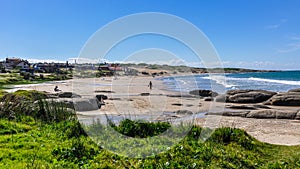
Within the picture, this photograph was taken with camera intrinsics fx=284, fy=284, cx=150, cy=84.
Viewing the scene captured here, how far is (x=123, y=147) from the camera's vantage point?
25.3ft

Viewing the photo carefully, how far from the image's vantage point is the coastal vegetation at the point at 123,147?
670cm

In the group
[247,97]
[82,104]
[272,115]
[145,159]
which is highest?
[145,159]

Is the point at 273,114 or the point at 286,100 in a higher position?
the point at 286,100

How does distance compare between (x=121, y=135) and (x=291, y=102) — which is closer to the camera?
(x=121, y=135)

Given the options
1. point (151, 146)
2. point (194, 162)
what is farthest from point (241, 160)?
point (151, 146)

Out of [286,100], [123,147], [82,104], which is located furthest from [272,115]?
[123,147]

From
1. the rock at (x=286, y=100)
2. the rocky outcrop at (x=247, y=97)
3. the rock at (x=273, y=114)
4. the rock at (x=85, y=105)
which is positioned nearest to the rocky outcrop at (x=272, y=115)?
the rock at (x=273, y=114)

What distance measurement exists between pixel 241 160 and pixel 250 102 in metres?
23.0

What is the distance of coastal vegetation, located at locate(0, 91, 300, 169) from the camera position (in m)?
6.70

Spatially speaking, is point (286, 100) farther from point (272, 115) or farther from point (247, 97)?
point (272, 115)

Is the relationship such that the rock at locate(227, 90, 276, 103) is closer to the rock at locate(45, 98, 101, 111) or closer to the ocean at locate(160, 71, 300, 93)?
→ the ocean at locate(160, 71, 300, 93)

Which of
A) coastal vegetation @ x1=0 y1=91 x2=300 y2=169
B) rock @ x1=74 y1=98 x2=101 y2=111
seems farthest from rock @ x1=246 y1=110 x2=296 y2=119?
rock @ x1=74 y1=98 x2=101 y2=111

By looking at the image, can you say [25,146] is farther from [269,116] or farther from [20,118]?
[269,116]

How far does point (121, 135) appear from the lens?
8.88 m
